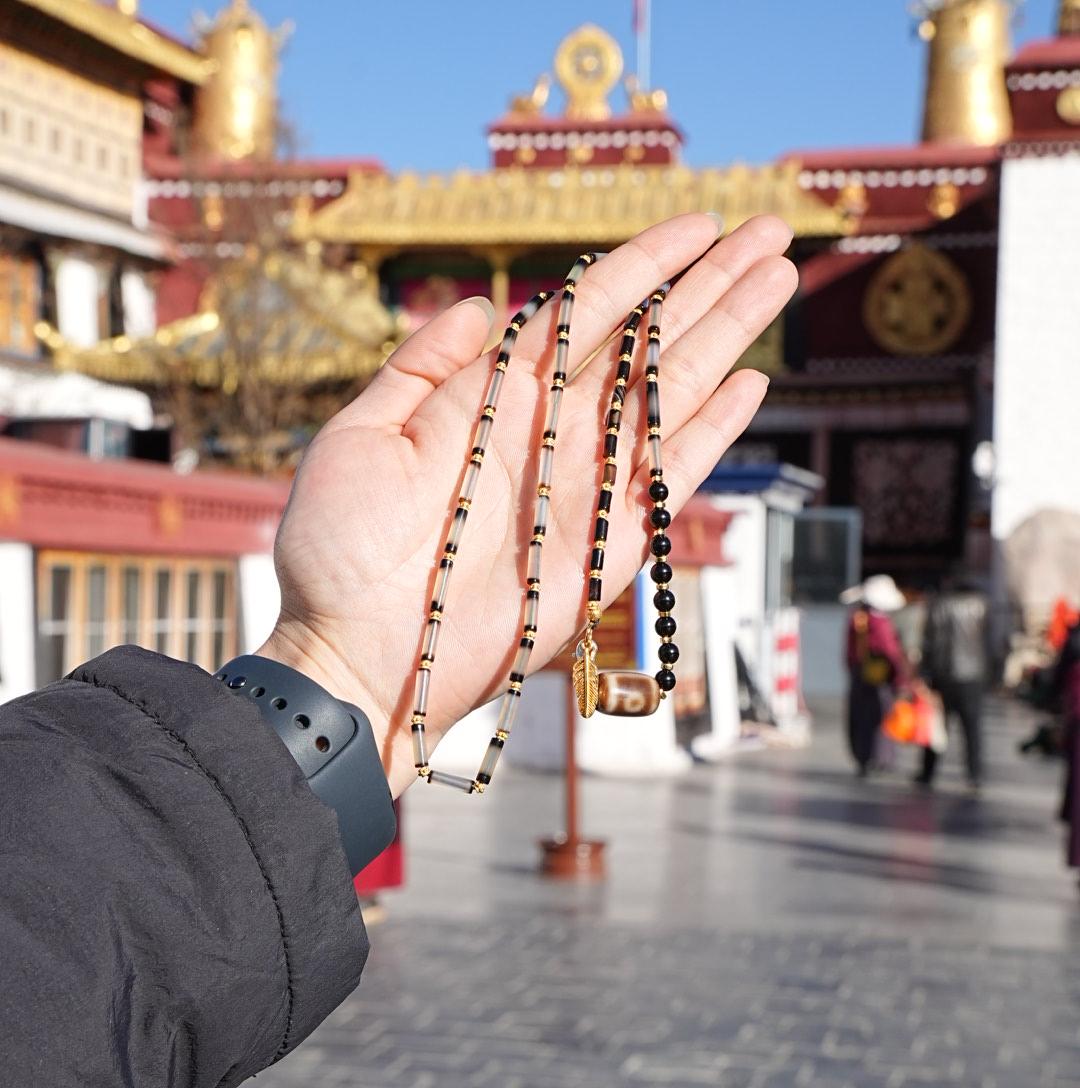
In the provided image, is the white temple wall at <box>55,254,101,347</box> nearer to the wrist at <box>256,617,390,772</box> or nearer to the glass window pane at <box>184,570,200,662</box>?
the glass window pane at <box>184,570,200,662</box>

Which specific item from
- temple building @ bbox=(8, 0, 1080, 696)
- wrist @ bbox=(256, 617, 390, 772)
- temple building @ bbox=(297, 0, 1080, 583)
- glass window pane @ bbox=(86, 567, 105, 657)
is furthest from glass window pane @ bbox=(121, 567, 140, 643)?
temple building @ bbox=(297, 0, 1080, 583)

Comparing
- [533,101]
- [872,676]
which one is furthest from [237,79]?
[872,676]

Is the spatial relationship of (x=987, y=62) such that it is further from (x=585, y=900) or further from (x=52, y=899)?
(x=52, y=899)

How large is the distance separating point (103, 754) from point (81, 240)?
2620cm

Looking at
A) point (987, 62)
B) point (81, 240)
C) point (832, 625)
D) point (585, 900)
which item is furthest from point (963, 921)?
point (987, 62)

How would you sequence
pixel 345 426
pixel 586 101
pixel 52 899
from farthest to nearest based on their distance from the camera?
pixel 586 101 → pixel 345 426 → pixel 52 899

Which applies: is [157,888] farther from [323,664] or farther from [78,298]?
[78,298]

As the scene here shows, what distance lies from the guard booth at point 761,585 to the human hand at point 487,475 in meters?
16.2

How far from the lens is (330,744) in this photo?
1.58m

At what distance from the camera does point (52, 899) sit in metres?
1.23

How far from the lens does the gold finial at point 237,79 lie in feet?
113

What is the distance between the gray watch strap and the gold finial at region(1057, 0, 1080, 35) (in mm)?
29941

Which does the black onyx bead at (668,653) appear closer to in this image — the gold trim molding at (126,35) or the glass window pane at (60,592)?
the glass window pane at (60,592)

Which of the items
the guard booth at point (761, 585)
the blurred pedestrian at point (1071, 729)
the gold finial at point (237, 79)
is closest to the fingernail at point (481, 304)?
the blurred pedestrian at point (1071, 729)
